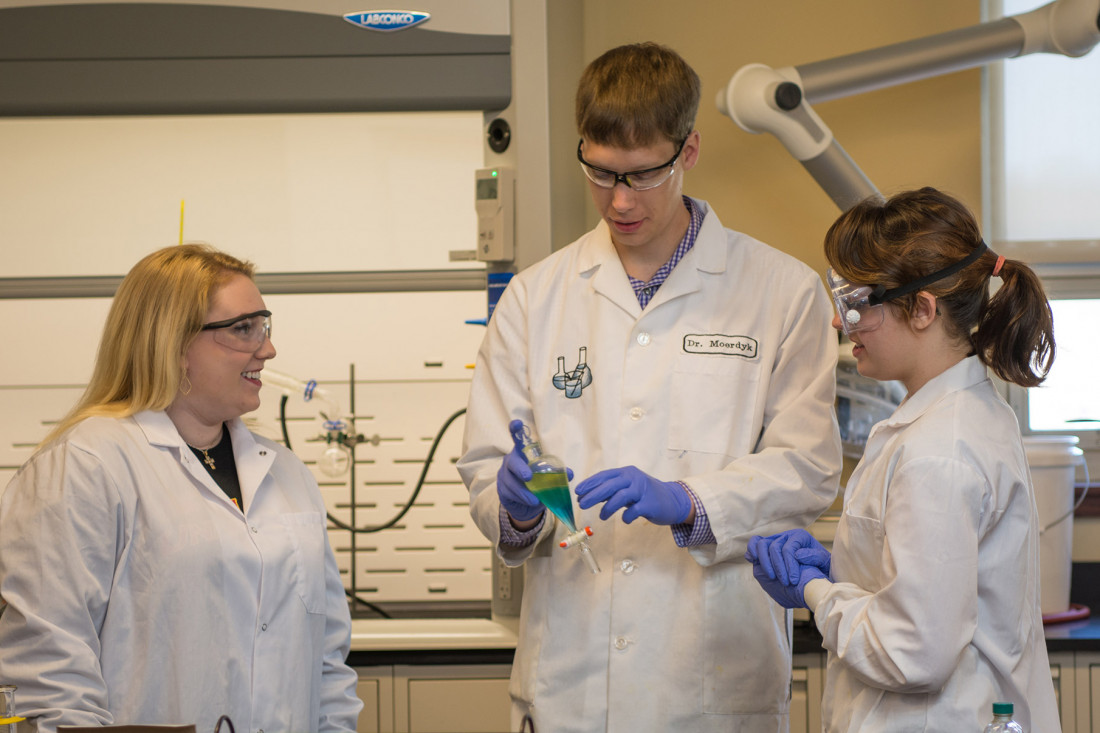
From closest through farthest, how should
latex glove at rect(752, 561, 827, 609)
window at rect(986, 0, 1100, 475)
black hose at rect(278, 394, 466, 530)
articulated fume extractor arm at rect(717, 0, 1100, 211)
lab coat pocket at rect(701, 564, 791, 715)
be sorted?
latex glove at rect(752, 561, 827, 609) < lab coat pocket at rect(701, 564, 791, 715) < articulated fume extractor arm at rect(717, 0, 1100, 211) < black hose at rect(278, 394, 466, 530) < window at rect(986, 0, 1100, 475)

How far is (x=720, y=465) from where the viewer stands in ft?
5.42

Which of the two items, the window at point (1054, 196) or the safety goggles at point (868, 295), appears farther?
the window at point (1054, 196)

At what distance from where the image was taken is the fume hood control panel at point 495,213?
8.01 ft

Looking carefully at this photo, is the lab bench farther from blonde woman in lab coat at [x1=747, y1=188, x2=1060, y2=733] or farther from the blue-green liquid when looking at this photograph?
blonde woman in lab coat at [x1=747, y1=188, x2=1060, y2=733]

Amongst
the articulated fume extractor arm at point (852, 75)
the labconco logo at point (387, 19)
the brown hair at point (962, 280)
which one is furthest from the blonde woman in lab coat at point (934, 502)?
the labconco logo at point (387, 19)

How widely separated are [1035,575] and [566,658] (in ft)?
2.30

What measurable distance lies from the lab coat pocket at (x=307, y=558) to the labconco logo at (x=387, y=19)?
126cm

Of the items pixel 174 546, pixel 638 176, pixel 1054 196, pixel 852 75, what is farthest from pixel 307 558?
pixel 1054 196

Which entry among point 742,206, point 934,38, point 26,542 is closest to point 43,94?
point 26,542

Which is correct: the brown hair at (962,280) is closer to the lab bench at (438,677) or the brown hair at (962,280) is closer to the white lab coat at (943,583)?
the white lab coat at (943,583)

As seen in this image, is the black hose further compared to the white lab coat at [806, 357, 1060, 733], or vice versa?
the black hose

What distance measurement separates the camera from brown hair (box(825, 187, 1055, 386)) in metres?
1.27

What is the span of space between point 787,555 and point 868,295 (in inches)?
14.8

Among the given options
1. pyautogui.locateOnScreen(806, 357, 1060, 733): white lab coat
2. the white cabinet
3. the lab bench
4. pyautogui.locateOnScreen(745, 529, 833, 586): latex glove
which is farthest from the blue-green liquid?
the white cabinet
